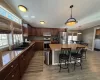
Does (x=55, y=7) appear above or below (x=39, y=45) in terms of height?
above

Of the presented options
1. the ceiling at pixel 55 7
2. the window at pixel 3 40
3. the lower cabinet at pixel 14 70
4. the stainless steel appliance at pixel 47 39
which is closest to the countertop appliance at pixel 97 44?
the ceiling at pixel 55 7

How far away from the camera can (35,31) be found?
261 inches

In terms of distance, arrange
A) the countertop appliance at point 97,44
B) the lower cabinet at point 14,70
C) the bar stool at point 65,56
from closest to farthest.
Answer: the lower cabinet at point 14,70 < the bar stool at point 65,56 < the countertop appliance at point 97,44

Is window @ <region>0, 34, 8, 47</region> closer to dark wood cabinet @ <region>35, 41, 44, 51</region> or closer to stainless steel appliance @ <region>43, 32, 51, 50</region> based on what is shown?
dark wood cabinet @ <region>35, 41, 44, 51</region>

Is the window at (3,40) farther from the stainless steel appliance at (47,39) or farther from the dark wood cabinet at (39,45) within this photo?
the stainless steel appliance at (47,39)

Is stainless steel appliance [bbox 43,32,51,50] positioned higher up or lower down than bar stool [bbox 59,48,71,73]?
higher up

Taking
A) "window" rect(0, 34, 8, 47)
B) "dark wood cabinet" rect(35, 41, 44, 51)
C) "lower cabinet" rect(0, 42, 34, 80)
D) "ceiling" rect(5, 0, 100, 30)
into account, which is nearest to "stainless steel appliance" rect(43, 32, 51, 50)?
"dark wood cabinet" rect(35, 41, 44, 51)

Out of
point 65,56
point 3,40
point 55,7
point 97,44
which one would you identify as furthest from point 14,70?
point 97,44

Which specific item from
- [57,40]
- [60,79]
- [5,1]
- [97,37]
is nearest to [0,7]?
[5,1]

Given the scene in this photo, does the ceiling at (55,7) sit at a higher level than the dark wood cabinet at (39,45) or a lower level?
higher

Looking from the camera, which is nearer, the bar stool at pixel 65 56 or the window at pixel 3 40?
the window at pixel 3 40

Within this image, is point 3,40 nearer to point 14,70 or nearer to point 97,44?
point 14,70

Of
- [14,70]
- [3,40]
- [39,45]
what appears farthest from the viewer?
[39,45]

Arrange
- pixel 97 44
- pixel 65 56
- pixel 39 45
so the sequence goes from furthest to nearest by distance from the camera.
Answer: pixel 97 44
pixel 39 45
pixel 65 56
